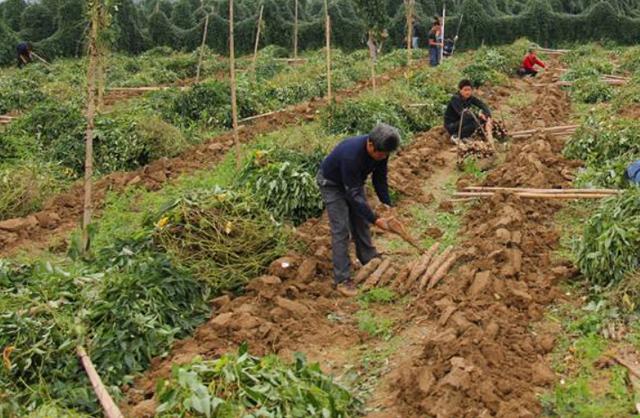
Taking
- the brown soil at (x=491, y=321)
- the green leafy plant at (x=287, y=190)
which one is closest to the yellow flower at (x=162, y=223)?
the green leafy plant at (x=287, y=190)

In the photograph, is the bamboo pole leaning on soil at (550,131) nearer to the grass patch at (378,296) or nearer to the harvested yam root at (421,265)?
the harvested yam root at (421,265)

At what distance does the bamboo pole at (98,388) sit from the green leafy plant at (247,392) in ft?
0.82

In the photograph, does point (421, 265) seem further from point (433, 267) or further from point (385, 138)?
point (385, 138)

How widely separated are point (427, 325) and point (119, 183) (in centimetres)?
558

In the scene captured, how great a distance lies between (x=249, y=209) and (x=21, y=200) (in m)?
3.56

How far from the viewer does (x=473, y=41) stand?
1128 inches

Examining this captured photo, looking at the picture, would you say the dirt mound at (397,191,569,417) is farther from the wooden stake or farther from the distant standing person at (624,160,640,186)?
the distant standing person at (624,160,640,186)

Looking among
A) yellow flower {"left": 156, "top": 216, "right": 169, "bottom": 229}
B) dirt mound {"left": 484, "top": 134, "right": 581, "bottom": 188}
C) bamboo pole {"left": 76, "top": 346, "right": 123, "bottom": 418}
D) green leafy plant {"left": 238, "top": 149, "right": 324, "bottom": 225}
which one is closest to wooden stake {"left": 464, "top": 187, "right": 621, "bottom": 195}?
dirt mound {"left": 484, "top": 134, "right": 581, "bottom": 188}

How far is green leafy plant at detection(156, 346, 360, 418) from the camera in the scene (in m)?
3.75

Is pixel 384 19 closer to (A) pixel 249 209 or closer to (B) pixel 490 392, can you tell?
(A) pixel 249 209

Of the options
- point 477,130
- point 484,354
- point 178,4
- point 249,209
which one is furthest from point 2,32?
point 484,354

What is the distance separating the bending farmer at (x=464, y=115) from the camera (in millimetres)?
10039

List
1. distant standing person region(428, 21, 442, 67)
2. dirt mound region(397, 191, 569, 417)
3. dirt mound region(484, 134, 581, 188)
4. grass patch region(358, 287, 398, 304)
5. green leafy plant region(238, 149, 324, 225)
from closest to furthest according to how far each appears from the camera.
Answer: dirt mound region(397, 191, 569, 417) → grass patch region(358, 287, 398, 304) → green leafy plant region(238, 149, 324, 225) → dirt mound region(484, 134, 581, 188) → distant standing person region(428, 21, 442, 67)

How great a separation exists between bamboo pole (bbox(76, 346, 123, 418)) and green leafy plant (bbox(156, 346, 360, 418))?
9.8 inches
